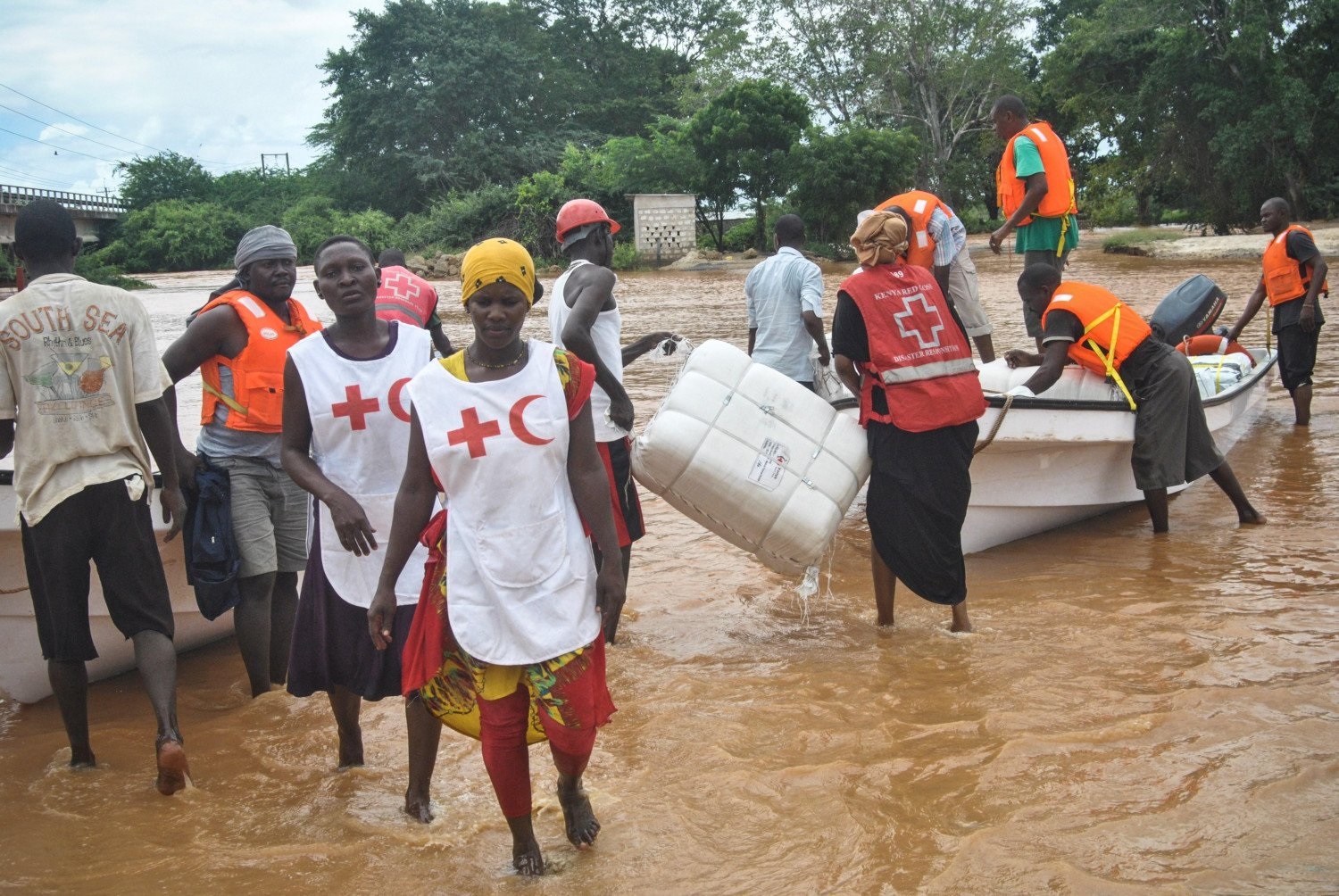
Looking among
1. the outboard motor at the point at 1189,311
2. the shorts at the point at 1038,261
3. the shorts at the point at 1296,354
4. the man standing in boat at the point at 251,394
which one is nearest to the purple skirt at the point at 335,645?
the man standing in boat at the point at 251,394

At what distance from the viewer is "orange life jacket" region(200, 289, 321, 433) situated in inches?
171

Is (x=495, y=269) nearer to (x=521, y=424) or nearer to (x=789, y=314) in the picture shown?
(x=521, y=424)

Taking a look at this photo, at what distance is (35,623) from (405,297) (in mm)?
2156

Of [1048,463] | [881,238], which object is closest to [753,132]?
[1048,463]

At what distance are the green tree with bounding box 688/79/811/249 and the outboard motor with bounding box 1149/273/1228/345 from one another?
2316 cm

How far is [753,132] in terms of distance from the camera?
106 ft

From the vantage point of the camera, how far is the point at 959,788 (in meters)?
3.66

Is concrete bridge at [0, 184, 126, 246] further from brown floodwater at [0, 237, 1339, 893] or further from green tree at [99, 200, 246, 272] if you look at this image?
brown floodwater at [0, 237, 1339, 893]

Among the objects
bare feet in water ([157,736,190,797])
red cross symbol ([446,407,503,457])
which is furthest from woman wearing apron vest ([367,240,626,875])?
bare feet in water ([157,736,190,797])

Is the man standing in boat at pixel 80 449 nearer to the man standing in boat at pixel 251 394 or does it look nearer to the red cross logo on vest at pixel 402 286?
the man standing in boat at pixel 251 394

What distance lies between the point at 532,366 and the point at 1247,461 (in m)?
6.95

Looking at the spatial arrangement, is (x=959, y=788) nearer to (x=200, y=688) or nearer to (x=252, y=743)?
(x=252, y=743)

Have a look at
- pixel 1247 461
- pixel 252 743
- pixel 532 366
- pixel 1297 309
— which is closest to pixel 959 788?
pixel 532 366

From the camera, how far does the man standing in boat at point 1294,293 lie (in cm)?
875
